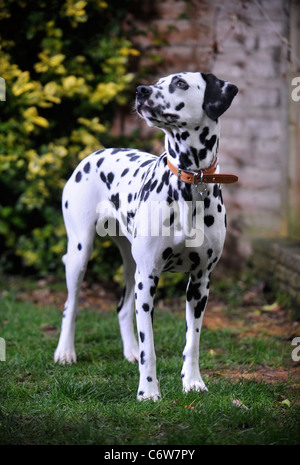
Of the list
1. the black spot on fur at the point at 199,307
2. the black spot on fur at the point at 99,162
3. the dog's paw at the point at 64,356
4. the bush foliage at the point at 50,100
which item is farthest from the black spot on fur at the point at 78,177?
the bush foliage at the point at 50,100

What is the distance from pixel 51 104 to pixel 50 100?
0.69 feet

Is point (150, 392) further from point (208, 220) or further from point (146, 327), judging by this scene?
point (208, 220)

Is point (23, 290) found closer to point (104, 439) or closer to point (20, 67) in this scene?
point (20, 67)

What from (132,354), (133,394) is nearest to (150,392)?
(133,394)

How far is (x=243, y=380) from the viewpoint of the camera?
12.3 ft

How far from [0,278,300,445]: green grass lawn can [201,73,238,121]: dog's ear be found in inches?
62.2

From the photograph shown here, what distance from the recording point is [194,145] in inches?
129

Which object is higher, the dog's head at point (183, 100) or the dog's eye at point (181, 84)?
the dog's eye at point (181, 84)

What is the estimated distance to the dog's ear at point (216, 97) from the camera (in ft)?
10.5

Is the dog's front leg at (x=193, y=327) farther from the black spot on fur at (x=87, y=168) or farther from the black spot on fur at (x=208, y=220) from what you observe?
the black spot on fur at (x=87, y=168)

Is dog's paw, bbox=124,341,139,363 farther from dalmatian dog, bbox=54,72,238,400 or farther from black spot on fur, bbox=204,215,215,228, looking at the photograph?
black spot on fur, bbox=204,215,215,228

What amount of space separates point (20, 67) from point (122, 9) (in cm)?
132

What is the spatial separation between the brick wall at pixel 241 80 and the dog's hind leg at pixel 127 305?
2454 millimetres

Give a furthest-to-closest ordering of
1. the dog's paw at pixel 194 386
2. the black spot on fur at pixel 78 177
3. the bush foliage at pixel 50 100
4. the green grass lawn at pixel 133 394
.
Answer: the bush foliage at pixel 50 100, the black spot on fur at pixel 78 177, the dog's paw at pixel 194 386, the green grass lawn at pixel 133 394
